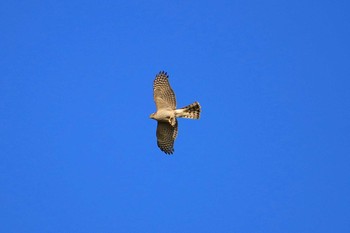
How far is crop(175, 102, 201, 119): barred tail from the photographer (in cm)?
3081

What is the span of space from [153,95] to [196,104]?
1.49m

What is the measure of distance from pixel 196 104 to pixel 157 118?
1.40 m

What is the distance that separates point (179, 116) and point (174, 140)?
40.2 inches

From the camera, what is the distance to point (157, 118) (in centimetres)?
3095

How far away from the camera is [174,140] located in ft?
103

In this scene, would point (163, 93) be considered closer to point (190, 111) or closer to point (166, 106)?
point (166, 106)

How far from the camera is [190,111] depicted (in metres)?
30.9

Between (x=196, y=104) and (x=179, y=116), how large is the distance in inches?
27.9

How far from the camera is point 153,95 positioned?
3094 centimetres

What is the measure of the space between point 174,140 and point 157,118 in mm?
1105

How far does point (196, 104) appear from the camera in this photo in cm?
3083

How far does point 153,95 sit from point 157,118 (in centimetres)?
79

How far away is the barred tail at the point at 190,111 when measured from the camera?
30.8m

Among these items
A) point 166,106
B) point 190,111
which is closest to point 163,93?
point 166,106
